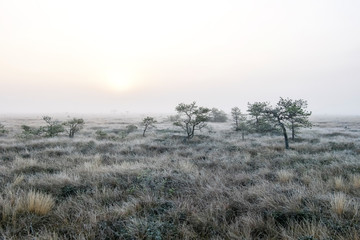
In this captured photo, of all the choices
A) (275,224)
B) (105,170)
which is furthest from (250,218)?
(105,170)

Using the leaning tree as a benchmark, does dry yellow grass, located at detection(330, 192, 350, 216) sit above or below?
below

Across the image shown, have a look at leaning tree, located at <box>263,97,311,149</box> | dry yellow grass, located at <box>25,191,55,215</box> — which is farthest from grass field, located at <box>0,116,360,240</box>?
leaning tree, located at <box>263,97,311,149</box>

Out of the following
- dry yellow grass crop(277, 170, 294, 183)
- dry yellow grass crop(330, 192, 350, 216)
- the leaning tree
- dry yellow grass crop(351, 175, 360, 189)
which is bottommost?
dry yellow grass crop(277, 170, 294, 183)

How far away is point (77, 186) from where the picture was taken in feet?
19.1

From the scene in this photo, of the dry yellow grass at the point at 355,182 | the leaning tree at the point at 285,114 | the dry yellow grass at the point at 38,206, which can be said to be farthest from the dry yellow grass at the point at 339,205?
the leaning tree at the point at 285,114

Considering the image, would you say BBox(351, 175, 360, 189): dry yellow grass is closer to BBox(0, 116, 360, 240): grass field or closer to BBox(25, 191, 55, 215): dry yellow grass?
BBox(0, 116, 360, 240): grass field

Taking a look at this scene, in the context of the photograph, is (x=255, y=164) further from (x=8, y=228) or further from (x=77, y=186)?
(x=8, y=228)

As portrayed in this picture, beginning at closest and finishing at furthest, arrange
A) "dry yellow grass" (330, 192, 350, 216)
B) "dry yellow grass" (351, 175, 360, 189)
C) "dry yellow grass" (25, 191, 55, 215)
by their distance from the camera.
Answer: "dry yellow grass" (330, 192, 350, 216) → "dry yellow grass" (25, 191, 55, 215) → "dry yellow grass" (351, 175, 360, 189)

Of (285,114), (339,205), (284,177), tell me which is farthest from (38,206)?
(285,114)

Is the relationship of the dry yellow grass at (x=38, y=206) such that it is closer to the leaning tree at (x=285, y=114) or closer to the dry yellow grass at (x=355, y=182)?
the dry yellow grass at (x=355, y=182)

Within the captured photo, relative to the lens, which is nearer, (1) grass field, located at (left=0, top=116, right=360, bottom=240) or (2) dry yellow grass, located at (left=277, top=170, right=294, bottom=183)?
(1) grass field, located at (left=0, top=116, right=360, bottom=240)

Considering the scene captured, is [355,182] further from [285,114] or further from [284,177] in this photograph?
[285,114]

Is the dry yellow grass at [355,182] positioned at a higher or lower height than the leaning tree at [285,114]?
lower

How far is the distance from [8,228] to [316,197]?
19.9 ft
